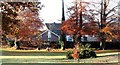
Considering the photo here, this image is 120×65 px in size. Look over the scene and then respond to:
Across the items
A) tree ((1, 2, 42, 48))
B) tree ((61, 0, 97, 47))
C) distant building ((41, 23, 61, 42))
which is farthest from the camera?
tree ((61, 0, 97, 47))

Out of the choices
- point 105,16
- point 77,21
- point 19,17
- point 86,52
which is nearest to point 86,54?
point 86,52

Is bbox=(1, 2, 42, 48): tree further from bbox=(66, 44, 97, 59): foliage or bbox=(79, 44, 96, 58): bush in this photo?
bbox=(79, 44, 96, 58): bush

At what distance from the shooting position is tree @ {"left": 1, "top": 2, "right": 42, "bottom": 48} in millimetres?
4576

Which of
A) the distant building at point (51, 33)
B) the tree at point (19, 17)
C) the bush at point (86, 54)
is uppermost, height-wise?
the tree at point (19, 17)

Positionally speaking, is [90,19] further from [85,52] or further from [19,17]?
[19,17]

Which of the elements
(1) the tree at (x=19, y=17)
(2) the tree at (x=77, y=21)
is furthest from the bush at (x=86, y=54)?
(1) the tree at (x=19, y=17)

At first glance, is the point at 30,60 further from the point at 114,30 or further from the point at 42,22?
the point at 114,30

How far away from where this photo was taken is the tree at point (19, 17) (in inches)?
180

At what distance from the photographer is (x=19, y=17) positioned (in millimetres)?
4922

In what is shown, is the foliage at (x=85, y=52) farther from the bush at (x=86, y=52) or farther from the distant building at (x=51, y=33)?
the distant building at (x=51, y=33)

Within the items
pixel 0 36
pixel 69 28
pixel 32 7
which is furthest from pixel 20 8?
pixel 69 28

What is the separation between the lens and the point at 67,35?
5281 millimetres

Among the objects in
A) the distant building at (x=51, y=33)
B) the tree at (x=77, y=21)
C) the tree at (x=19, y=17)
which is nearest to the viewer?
the tree at (x=19, y=17)

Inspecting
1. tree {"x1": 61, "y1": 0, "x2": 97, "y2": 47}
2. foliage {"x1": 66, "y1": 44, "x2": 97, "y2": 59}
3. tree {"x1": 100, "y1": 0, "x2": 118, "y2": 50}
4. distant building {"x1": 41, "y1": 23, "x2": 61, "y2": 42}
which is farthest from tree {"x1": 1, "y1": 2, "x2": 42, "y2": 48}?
tree {"x1": 100, "y1": 0, "x2": 118, "y2": 50}
